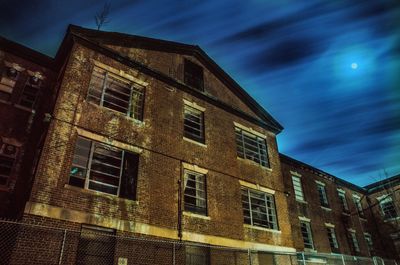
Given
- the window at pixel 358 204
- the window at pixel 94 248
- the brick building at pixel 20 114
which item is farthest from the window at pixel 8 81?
the window at pixel 358 204

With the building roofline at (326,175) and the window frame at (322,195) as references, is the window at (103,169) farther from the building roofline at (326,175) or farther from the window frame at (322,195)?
the window frame at (322,195)

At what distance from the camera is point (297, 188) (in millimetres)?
23906

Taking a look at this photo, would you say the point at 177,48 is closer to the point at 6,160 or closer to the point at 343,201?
the point at 6,160

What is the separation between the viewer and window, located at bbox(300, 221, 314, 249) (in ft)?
71.6

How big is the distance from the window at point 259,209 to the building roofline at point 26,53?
38.2 feet

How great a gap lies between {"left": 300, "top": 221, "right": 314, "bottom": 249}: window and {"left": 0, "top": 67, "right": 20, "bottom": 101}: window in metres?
19.8

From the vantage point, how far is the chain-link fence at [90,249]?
895cm

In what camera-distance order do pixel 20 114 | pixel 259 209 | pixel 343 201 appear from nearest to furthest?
1. pixel 20 114
2. pixel 259 209
3. pixel 343 201

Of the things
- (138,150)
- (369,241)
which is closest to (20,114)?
(138,150)

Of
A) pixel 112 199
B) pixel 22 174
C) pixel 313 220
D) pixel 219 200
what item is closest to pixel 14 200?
pixel 22 174

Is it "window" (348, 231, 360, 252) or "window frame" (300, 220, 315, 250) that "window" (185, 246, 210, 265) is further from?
"window" (348, 231, 360, 252)

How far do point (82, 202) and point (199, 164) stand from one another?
5873 millimetres

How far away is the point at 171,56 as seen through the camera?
56.2 ft

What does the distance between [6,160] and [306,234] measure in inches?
766
